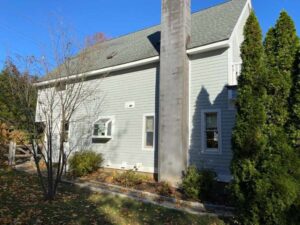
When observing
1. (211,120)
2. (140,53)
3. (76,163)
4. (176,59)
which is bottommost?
(76,163)

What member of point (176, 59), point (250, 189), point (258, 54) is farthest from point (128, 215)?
point (176, 59)

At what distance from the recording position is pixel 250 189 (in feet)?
17.8

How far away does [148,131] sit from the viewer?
1123 centimetres

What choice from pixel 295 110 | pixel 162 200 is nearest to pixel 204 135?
pixel 162 200

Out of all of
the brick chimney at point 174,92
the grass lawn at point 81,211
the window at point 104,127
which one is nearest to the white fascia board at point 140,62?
the brick chimney at point 174,92

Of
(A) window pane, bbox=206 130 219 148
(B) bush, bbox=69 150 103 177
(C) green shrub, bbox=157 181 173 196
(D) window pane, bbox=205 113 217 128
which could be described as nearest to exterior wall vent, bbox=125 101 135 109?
(B) bush, bbox=69 150 103 177

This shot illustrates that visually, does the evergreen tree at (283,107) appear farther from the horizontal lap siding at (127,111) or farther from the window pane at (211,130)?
the horizontal lap siding at (127,111)

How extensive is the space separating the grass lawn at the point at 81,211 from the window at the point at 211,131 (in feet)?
11.4

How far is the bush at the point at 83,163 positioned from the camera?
35.3 feet

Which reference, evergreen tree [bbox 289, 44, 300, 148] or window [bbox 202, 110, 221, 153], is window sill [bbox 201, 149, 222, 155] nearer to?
window [bbox 202, 110, 221, 153]

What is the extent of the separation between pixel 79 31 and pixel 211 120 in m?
6.08

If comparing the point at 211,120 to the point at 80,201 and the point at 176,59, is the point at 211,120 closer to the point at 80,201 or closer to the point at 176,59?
the point at 176,59

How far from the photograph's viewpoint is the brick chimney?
9.41m

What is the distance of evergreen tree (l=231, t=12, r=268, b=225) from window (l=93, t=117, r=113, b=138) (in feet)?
25.0
